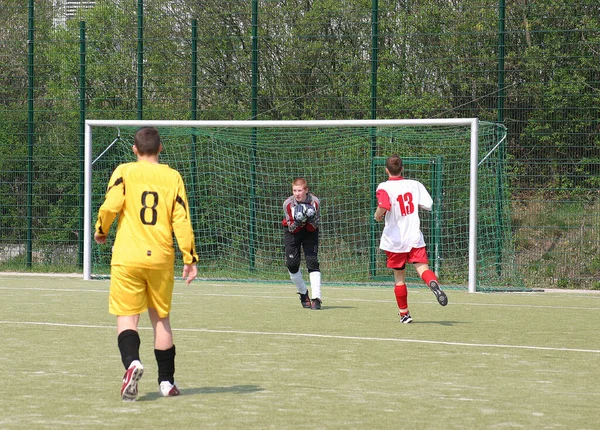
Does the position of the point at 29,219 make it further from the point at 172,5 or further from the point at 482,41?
the point at 482,41

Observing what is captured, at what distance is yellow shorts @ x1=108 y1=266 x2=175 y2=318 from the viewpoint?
6375 millimetres

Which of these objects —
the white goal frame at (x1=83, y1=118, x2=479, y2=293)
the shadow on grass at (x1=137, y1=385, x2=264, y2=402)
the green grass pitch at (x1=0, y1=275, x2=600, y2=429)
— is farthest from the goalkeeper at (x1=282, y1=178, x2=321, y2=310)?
the shadow on grass at (x1=137, y1=385, x2=264, y2=402)

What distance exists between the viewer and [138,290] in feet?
21.0

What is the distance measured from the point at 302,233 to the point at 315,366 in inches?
193

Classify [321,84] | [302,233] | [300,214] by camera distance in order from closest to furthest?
[300,214]
[302,233]
[321,84]

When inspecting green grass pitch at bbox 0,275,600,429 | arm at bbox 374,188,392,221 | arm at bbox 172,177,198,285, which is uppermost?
arm at bbox 374,188,392,221

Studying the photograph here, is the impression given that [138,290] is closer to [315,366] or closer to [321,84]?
[315,366]

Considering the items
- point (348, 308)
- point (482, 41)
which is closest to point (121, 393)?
point (348, 308)

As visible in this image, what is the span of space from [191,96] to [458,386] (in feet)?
41.9

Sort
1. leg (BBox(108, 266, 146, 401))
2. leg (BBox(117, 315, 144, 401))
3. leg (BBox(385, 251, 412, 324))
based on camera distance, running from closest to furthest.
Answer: leg (BBox(117, 315, 144, 401)) < leg (BBox(108, 266, 146, 401)) < leg (BBox(385, 251, 412, 324))

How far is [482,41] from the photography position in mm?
17453

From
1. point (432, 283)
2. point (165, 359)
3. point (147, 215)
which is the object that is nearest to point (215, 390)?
point (165, 359)

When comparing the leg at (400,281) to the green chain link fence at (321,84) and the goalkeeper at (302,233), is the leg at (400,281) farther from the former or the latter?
the green chain link fence at (321,84)

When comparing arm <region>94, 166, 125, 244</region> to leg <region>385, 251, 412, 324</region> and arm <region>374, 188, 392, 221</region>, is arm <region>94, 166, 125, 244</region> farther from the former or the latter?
leg <region>385, 251, 412, 324</region>
